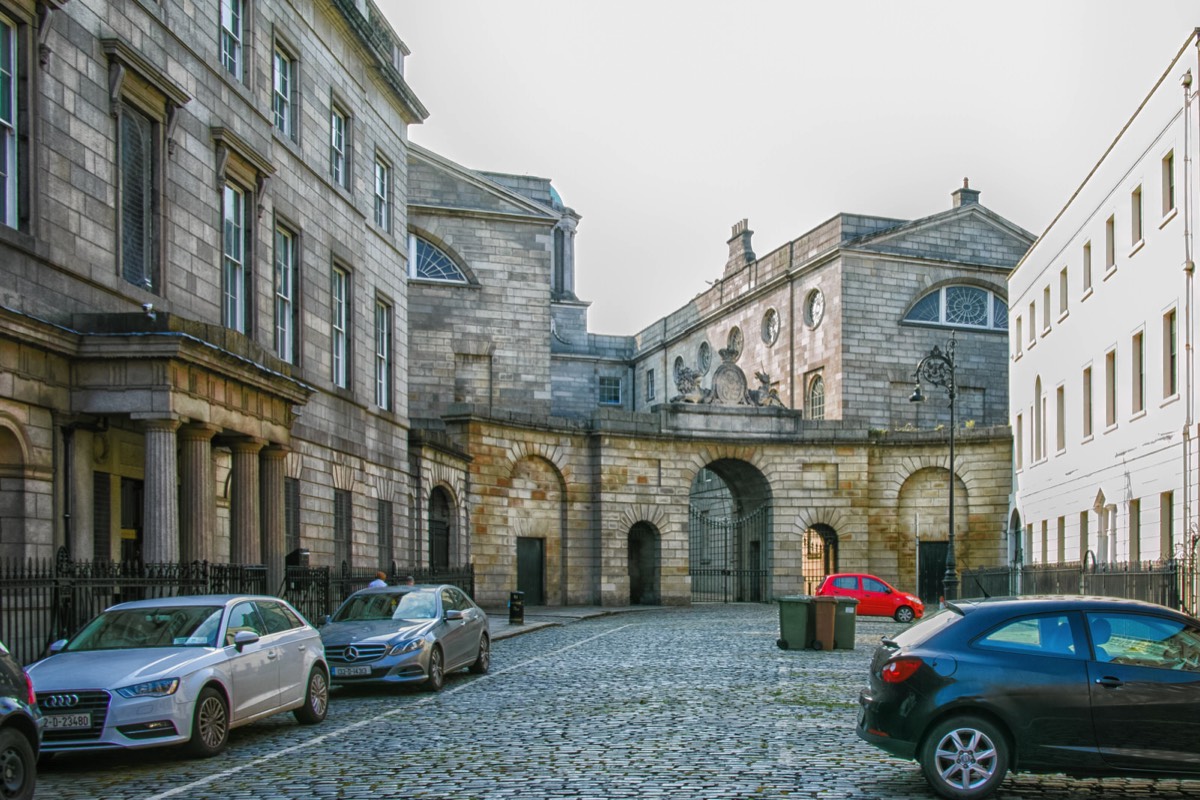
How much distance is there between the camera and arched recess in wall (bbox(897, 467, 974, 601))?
48125 mm

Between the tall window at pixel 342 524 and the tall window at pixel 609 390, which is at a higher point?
the tall window at pixel 609 390

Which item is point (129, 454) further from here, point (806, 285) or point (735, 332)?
point (735, 332)

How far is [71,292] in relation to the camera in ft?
58.5

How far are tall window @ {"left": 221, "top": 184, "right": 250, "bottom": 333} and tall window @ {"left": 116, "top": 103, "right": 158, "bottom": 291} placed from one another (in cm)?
269

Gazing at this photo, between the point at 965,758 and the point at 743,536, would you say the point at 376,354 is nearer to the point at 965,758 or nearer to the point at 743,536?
the point at 743,536

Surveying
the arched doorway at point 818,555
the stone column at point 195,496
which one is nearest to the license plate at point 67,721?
the stone column at point 195,496

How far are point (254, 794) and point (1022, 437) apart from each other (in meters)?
37.5

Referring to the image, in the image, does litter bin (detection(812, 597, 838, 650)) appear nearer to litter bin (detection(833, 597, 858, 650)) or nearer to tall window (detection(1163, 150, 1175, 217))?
litter bin (detection(833, 597, 858, 650))

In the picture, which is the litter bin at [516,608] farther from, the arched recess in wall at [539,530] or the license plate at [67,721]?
the license plate at [67,721]

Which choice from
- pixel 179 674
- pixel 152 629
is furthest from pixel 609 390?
pixel 179 674

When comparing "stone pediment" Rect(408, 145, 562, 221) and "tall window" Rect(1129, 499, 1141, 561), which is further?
"stone pediment" Rect(408, 145, 562, 221)

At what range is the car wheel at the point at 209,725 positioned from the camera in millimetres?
12008

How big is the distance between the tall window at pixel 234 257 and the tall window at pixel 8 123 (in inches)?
264

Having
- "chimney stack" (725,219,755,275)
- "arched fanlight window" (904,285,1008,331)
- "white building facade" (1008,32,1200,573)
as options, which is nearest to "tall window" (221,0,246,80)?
"white building facade" (1008,32,1200,573)
